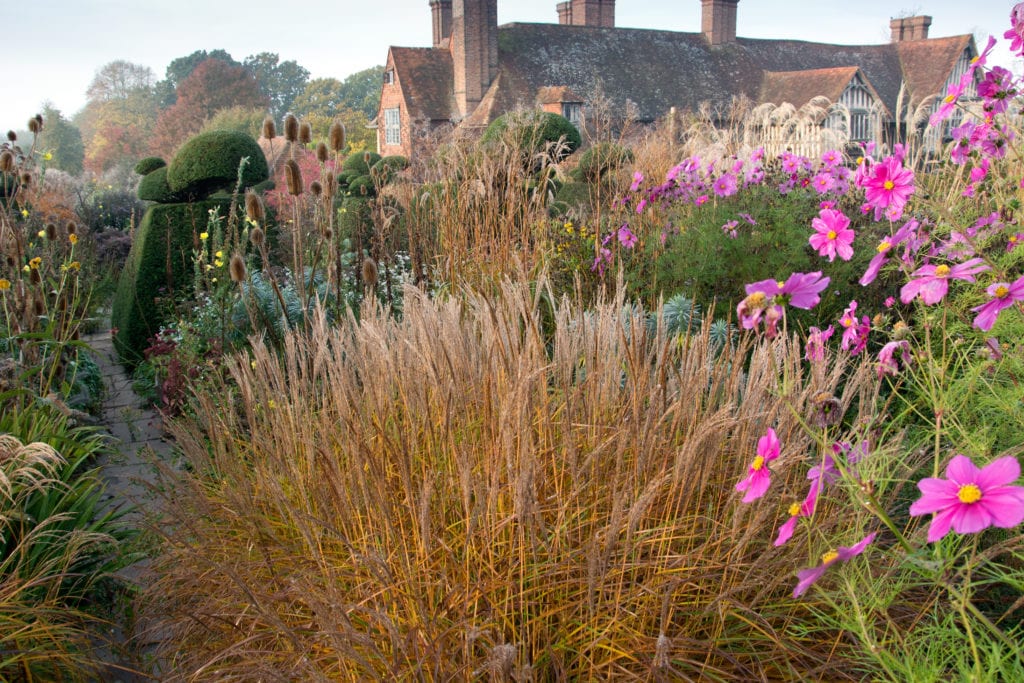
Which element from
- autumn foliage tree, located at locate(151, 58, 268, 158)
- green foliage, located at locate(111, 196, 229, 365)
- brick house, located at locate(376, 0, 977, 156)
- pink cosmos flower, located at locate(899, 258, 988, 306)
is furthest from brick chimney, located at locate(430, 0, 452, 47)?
pink cosmos flower, located at locate(899, 258, 988, 306)

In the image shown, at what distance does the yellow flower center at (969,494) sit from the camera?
3.38 feet

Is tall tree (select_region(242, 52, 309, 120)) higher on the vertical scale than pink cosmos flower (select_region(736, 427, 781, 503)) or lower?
higher

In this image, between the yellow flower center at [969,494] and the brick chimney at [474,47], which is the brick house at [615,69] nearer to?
the brick chimney at [474,47]

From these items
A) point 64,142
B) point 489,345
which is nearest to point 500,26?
point 64,142

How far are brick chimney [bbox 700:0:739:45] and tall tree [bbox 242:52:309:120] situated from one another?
38193 millimetres

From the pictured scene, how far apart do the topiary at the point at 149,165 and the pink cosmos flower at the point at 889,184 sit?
7.58 m

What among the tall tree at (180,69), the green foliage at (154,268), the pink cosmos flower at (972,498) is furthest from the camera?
the tall tree at (180,69)

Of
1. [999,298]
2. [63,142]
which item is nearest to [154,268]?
[999,298]

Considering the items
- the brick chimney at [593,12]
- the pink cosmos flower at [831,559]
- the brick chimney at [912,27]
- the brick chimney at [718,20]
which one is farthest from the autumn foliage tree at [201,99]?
the pink cosmos flower at [831,559]

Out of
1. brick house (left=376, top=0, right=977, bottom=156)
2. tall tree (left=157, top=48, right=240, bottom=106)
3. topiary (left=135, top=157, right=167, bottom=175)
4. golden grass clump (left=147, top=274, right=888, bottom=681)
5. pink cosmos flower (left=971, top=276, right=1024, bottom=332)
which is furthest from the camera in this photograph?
tall tree (left=157, top=48, right=240, bottom=106)

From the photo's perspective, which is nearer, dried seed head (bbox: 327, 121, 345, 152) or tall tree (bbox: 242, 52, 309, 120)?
dried seed head (bbox: 327, 121, 345, 152)

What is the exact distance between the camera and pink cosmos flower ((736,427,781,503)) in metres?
1.28

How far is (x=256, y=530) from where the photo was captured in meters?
1.98

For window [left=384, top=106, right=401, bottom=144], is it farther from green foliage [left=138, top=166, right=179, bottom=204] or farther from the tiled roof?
green foliage [left=138, top=166, right=179, bottom=204]
